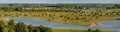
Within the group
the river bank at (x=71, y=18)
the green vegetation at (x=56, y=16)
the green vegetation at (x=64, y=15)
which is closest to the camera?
the green vegetation at (x=56, y=16)

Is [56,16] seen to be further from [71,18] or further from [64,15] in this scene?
[71,18]

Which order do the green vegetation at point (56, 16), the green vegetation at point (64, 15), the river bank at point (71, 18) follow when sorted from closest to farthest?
the green vegetation at point (56, 16) < the river bank at point (71, 18) < the green vegetation at point (64, 15)

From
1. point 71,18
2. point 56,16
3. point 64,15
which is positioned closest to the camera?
point 71,18

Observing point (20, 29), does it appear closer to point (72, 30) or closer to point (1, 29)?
point (1, 29)

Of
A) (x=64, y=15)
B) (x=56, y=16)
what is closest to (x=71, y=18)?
(x=56, y=16)

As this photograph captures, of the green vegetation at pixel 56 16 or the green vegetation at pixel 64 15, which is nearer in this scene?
the green vegetation at pixel 56 16

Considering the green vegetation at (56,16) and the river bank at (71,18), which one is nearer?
the green vegetation at (56,16)

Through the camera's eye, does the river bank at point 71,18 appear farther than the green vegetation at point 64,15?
No

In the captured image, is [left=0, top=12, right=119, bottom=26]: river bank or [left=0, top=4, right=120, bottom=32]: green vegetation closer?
[left=0, top=4, right=120, bottom=32]: green vegetation

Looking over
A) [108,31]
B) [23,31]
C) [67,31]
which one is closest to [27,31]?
[23,31]

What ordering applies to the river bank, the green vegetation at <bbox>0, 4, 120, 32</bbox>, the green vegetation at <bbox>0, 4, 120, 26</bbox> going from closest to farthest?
the green vegetation at <bbox>0, 4, 120, 32</bbox>
the river bank
the green vegetation at <bbox>0, 4, 120, 26</bbox>

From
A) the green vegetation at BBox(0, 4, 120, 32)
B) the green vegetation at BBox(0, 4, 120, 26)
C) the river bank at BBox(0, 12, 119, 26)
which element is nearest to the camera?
the green vegetation at BBox(0, 4, 120, 32)
